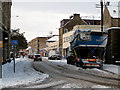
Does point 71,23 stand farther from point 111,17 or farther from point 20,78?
point 20,78

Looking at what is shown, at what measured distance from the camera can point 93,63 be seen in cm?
2281

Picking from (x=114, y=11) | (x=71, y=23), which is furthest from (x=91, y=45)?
(x=71, y=23)

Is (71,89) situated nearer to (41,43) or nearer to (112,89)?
(112,89)

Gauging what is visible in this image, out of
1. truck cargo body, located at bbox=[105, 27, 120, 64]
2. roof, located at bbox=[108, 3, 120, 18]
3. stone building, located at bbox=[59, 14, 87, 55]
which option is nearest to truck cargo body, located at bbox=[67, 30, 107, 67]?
truck cargo body, located at bbox=[105, 27, 120, 64]

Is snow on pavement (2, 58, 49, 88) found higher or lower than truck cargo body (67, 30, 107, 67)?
lower

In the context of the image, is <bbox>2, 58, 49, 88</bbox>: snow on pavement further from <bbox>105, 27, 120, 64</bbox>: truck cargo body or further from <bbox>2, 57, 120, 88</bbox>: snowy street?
<bbox>105, 27, 120, 64</bbox>: truck cargo body

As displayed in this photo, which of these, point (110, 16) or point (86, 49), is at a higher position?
point (110, 16)

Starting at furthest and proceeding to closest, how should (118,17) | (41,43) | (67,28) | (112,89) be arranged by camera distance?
(41,43) < (67,28) < (118,17) < (112,89)

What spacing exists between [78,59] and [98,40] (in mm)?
2998

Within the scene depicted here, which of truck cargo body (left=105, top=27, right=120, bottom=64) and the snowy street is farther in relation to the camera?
truck cargo body (left=105, top=27, right=120, bottom=64)

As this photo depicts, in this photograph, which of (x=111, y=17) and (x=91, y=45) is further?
(x=111, y=17)

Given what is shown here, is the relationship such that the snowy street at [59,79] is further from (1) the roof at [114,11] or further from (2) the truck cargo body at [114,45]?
(1) the roof at [114,11]

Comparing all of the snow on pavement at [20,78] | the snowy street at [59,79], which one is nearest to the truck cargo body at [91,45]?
the snowy street at [59,79]

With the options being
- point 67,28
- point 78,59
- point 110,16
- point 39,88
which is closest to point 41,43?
point 67,28
